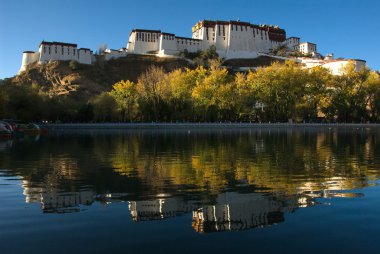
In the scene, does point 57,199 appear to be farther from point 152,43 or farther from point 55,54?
point 152,43

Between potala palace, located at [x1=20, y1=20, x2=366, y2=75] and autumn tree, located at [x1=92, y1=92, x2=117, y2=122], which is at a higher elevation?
potala palace, located at [x1=20, y1=20, x2=366, y2=75]

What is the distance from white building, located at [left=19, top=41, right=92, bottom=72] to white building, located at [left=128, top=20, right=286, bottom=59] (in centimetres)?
1494

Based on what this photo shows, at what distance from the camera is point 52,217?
778 centimetres

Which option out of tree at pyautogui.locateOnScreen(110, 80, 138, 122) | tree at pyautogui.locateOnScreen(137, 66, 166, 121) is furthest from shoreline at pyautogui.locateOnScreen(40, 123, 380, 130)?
tree at pyautogui.locateOnScreen(137, 66, 166, 121)

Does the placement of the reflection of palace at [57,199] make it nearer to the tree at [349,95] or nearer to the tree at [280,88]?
the tree at [280,88]

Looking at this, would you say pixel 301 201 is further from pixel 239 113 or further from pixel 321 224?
pixel 239 113

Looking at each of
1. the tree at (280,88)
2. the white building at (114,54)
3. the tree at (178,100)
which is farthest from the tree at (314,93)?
the white building at (114,54)

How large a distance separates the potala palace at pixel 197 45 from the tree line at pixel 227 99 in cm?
3555

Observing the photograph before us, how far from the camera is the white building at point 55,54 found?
111 m

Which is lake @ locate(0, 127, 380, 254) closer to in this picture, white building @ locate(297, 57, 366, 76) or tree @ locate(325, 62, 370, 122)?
tree @ locate(325, 62, 370, 122)

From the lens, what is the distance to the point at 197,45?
125438mm

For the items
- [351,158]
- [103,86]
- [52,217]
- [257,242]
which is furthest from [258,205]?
[103,86]

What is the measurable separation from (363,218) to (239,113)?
214ft

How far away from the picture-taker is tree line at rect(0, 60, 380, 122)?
225 feet
